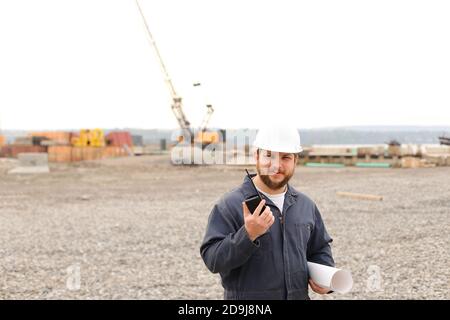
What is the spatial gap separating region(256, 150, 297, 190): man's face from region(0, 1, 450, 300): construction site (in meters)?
0.49

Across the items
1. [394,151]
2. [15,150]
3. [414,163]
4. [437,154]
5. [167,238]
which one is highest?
[394,151]

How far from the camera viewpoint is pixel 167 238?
31.2ft

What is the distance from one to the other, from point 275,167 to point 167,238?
23.8 feet

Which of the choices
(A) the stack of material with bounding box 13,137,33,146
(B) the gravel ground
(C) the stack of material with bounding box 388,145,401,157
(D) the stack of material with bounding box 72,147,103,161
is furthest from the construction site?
(A) the stack of material with bounding box 13,137,33,146

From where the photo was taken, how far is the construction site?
6773mm

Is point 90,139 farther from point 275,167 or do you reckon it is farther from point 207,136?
point 275,167

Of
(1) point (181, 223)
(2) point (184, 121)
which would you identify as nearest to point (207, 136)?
(2) point (184, 121)

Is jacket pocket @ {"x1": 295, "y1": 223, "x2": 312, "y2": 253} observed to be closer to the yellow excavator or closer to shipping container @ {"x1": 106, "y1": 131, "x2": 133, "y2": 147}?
the yellow excavator

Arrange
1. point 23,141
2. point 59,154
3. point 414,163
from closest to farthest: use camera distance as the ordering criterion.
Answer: point 414,163 → point 59,154 → point 23,141

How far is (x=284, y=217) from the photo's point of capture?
8.40 feet

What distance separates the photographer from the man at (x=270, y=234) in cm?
247
